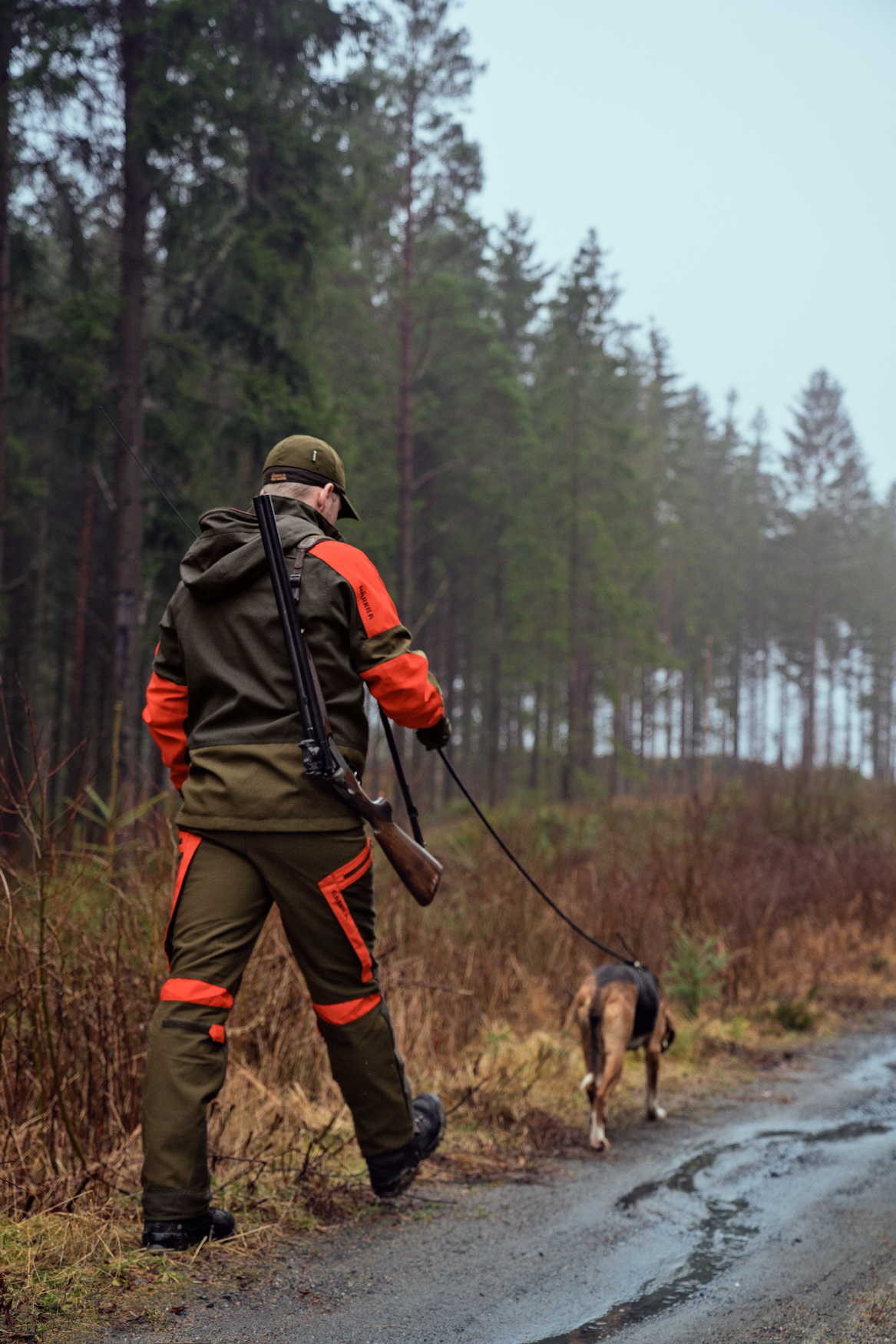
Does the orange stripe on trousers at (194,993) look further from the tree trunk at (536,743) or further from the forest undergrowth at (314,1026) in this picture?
the tree trunk at (536,743)

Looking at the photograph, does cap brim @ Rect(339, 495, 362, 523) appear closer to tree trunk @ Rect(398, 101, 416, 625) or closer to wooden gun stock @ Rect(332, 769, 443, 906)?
wooden gun stock @ Rect(332, 769, 443, 906)

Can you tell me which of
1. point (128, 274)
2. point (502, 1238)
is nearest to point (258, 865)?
point (502, 1238)

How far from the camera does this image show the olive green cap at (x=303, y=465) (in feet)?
11.1

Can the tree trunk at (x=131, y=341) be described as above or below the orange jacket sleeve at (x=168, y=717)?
above

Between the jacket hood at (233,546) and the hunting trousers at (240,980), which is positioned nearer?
the hunting trousers at (240,980)

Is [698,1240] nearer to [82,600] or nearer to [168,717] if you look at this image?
[168,717]

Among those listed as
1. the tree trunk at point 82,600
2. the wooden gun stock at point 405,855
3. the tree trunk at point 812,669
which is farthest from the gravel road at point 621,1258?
the tree trunk at point 812,669

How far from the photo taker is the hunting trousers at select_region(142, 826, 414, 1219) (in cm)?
288

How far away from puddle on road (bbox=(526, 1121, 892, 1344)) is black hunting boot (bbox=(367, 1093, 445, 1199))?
0.78 metres

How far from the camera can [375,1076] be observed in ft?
10.5

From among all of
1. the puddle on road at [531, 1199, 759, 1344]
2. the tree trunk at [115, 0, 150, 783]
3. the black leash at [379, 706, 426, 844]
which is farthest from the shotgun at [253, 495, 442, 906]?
the tree trunk at [115, 0, 150, 783]

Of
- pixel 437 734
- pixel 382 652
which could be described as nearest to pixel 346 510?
pixel 382 652

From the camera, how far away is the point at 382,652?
3.09 metres

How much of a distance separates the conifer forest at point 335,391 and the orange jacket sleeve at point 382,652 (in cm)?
78
